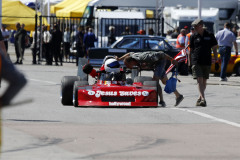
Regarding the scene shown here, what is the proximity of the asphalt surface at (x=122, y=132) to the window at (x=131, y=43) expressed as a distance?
401 inches

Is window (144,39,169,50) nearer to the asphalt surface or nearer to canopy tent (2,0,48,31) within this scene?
the asphalt surface

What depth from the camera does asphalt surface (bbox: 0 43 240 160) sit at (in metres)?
8.59

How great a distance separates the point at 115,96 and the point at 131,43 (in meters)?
12.6

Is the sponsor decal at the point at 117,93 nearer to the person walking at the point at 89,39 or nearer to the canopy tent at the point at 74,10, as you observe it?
the person walking at the point at 89,39

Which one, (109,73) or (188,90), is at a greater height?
(109,73)

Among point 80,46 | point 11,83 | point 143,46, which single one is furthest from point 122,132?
point 80,46

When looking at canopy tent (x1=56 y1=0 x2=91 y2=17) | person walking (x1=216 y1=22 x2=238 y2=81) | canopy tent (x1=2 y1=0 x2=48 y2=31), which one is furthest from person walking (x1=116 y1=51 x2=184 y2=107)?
canopy tent (x1=56 y1=0 x2=91 y2=17)

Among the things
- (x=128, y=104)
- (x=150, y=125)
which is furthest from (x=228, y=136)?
(x=128, y=104)

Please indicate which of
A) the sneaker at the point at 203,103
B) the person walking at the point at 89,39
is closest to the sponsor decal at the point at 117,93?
the sneaker at the point at 203,103

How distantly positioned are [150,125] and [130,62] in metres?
3.41

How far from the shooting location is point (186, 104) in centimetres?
1560

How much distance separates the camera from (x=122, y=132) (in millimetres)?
10586

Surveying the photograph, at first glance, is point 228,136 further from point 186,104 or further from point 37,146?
point 186,104

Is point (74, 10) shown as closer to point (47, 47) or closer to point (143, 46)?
point (47, 47)
